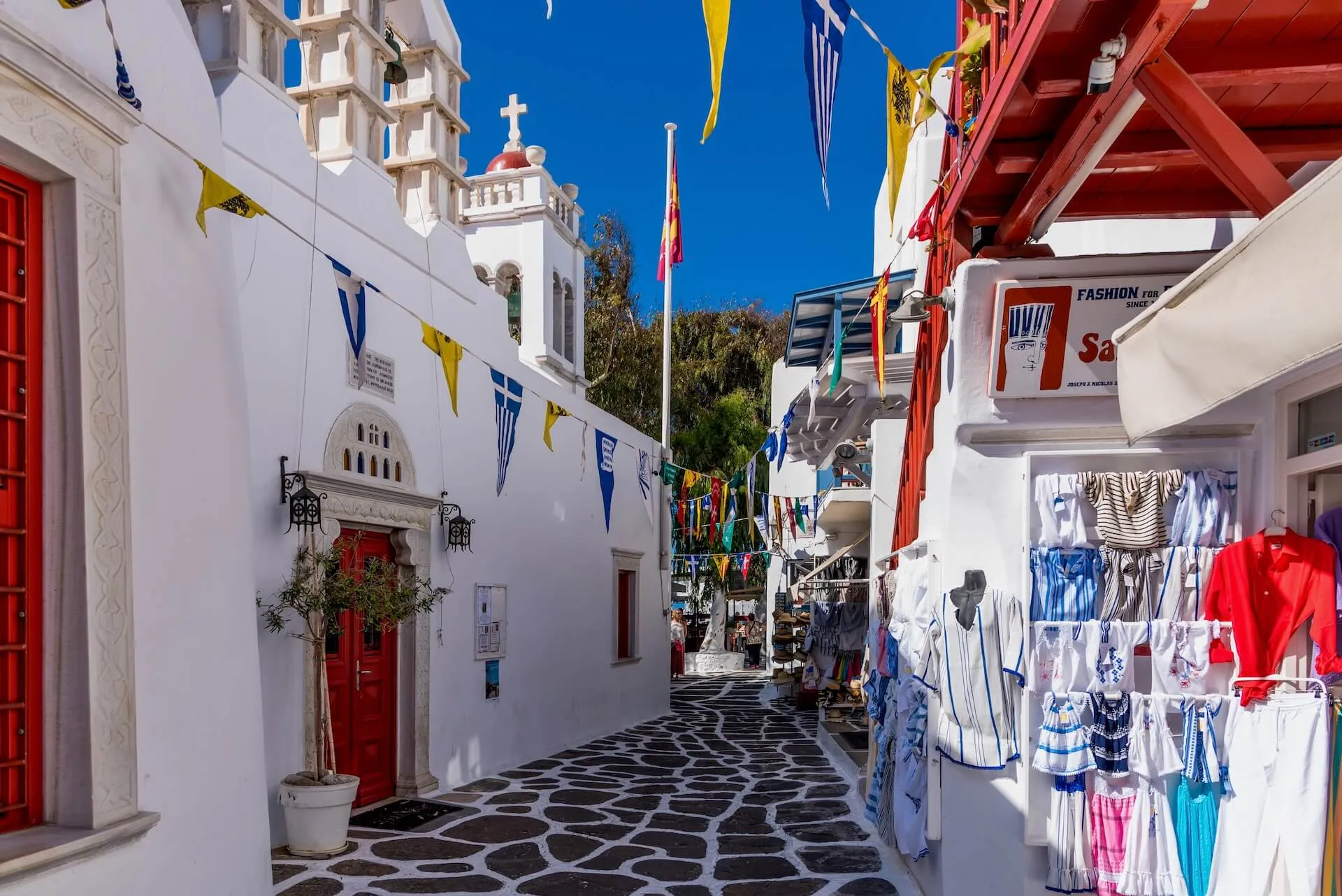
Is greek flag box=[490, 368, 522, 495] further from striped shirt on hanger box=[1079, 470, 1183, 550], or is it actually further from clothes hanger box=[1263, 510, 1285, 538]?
clothes hanger box=[1263, 510, 1285, 538]

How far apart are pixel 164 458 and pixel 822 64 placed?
324 cm

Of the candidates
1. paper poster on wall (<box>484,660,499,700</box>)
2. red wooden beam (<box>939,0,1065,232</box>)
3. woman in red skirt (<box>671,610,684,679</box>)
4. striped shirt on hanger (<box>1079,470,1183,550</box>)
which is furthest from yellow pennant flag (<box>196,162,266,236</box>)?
woman in red skirt (<box>671,610,684,679</box>)

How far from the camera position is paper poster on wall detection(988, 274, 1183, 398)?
4781 mm

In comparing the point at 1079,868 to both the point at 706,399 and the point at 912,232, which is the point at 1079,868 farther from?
the point at 706,399

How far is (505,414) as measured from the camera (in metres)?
10.5

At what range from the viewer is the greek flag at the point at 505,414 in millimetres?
10312

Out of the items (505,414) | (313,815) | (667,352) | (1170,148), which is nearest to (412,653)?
(313,815)

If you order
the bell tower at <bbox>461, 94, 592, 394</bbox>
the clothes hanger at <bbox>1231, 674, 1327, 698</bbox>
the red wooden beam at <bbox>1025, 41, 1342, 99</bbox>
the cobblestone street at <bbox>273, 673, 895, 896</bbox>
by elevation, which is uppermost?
the bell tower at <bbox>461, 94, 592, 394</bbox>

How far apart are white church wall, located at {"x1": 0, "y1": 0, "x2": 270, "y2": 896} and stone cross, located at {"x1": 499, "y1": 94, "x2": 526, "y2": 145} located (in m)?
11.4

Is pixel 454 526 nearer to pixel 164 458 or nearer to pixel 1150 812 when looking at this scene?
pixel 164 458

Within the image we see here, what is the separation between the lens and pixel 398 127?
1070 centimetres

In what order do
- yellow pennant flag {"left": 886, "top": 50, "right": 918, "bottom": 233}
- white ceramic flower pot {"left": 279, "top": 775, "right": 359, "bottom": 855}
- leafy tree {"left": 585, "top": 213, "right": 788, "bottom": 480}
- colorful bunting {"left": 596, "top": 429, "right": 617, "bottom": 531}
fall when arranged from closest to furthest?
yellow pennant flag {"left": 886, "top": 50, "right": 918, "bottom": 233} < white ceramic flower pot {"left": 279, "top": 775, "right": 359, "bottom": 855} < colorful bunting {"left": 596, "top": 429, "right": 617, "bottom": 531} < leafy tree {"left": 585, "top": 213, "right": 788, "bottom": 480}

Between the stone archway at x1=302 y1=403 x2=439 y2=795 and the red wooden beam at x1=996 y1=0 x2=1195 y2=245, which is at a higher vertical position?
the red wooden beam at x1=996 y1=0 x2=1195 y2=245

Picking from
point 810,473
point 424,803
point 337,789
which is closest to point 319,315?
point 337,789
